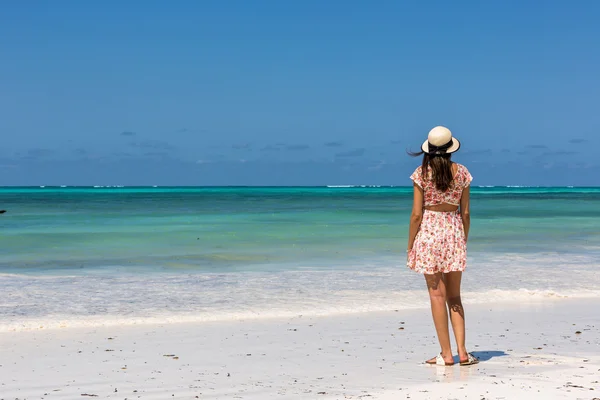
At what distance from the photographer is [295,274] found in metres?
12.7

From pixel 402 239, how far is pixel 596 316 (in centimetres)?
1341

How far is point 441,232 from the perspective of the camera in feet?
18.5

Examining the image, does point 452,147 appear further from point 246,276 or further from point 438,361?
point 246,276

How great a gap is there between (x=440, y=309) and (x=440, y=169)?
111 cm

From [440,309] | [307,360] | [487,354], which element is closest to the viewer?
[440,309]

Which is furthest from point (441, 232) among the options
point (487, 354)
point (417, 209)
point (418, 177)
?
point (487, 354)

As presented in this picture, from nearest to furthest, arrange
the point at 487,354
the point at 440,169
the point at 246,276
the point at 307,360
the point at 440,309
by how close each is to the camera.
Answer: the point at 440,169 < the point at 440,309 < the point at 307,360 < the point at 487,354 < the point at 246,276

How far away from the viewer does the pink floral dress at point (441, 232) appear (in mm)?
5609

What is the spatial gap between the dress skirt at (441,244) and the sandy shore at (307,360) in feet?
2.61

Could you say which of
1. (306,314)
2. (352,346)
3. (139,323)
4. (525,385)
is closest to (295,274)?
(306,314)

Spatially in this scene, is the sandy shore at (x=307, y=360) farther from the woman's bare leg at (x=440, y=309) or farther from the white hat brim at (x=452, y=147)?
the white hat brim at (x=452, y=147)

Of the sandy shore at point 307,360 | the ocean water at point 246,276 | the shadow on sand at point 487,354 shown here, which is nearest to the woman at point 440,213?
the shadow on sand at point 487,354

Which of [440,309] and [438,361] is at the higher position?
[440,309]

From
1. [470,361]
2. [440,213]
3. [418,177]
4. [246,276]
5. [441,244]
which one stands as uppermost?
[418,177]
